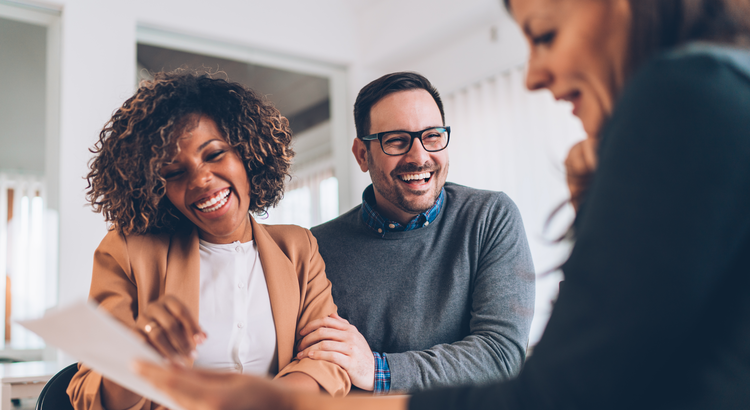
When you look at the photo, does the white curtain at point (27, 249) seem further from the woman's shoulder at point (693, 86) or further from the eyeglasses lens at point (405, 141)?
the woman's shoulder at point (693, 86)

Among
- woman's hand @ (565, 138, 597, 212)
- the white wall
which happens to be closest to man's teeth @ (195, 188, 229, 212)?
woman's hand @ (565, 138, 597, 212)

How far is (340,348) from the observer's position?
1.19 m

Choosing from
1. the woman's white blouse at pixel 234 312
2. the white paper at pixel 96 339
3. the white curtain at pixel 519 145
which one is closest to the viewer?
the white paper at pixel 96 339

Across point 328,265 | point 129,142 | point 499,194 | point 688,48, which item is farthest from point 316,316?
point 688,48

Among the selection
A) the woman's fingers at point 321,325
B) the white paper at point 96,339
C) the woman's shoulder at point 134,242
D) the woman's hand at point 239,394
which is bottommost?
the woman's fingers at point 321,325

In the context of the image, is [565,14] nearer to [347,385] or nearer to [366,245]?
[347,385]

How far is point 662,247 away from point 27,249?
342 cm

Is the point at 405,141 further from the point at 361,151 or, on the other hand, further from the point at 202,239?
the point at 202,239

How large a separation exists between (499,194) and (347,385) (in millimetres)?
843

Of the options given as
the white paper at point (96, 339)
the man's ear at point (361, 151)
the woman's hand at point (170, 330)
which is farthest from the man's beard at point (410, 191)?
the white paper at point (96, 339)

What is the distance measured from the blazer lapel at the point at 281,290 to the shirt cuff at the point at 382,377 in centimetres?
21

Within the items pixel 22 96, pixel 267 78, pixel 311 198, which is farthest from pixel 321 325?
pixel 267 78

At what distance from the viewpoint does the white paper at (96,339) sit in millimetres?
500

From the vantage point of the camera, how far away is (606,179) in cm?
43
